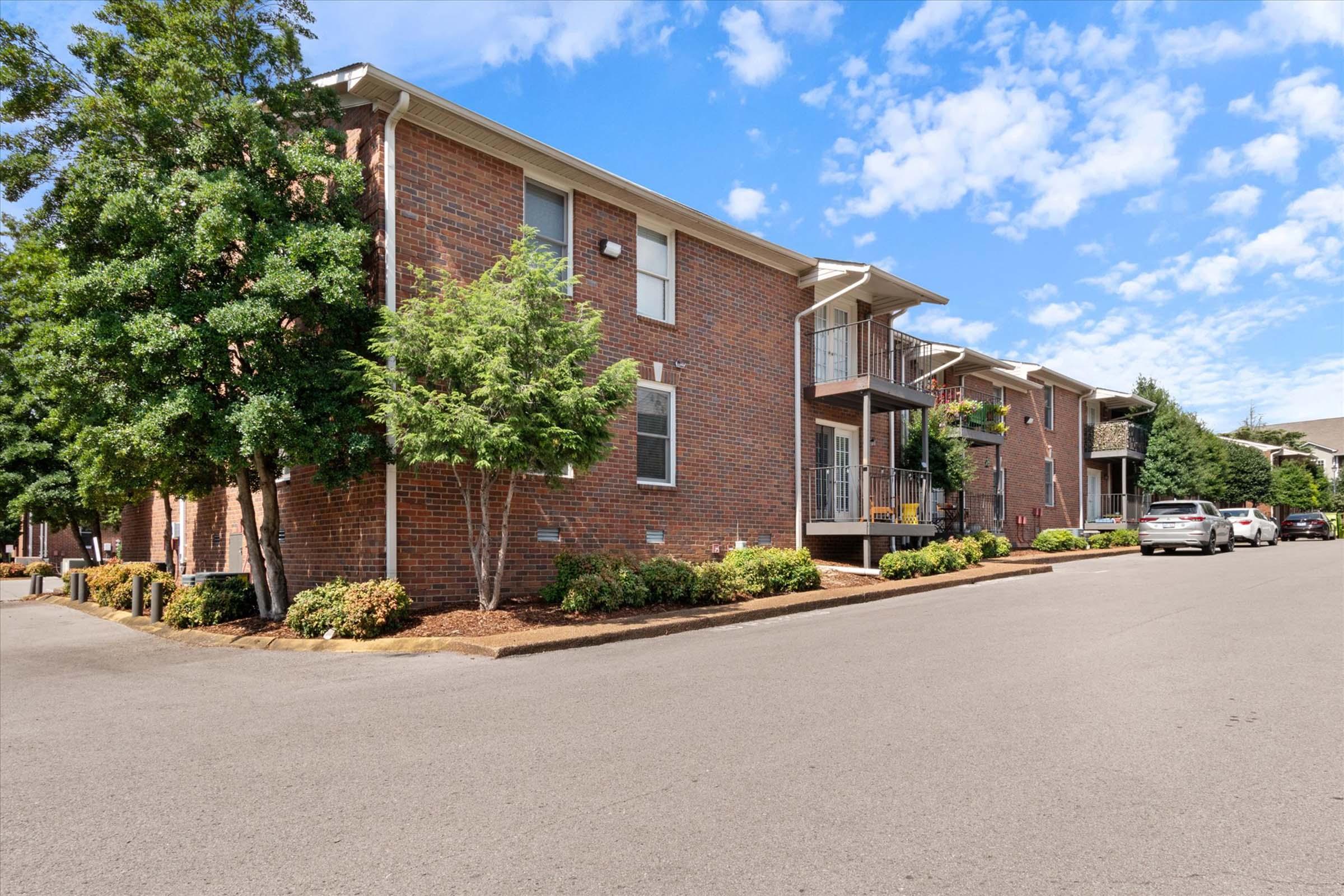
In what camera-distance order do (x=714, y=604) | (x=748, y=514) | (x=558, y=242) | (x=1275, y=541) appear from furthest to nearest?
(x=1275, y=541) → (x=748, y=514) → (x=558, y=242) → (x=714, y=604)

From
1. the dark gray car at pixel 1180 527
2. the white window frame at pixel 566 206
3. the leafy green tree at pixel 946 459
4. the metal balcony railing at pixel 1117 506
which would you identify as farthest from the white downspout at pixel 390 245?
the metal balcony railing at pixel 1117 506

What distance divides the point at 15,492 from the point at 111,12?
51.3 ft

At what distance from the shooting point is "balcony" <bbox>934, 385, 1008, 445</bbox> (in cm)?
2286

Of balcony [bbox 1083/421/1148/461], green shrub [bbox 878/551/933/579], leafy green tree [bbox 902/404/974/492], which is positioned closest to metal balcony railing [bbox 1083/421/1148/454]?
balcony [bbox 1083/421/1148/461]

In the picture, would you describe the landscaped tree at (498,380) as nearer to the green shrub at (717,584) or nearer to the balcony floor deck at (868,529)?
the green shrub at (717,584)

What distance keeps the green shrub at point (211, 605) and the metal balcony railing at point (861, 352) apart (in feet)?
36.4

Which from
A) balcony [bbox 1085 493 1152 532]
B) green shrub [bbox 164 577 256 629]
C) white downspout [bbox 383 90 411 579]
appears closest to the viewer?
white downspout [bbox 383 90 411 579]

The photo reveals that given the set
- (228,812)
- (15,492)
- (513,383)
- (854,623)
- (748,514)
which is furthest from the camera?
(15,492)

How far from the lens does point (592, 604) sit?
35.9ft

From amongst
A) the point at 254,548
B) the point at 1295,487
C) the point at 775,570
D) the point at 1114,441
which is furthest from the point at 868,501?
the point at 1295,487

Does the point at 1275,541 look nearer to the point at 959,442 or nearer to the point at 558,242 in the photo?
the point at 959,442

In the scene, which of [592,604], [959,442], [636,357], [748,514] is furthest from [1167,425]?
[592,604]

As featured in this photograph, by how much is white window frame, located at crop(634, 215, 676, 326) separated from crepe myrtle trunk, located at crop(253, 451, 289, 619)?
604 cm

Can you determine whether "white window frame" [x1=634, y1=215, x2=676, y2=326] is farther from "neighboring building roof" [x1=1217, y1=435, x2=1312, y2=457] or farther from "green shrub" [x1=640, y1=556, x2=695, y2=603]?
"neighboring building roof" [x1=1217, y1=435, x2=1312, y2=457]
